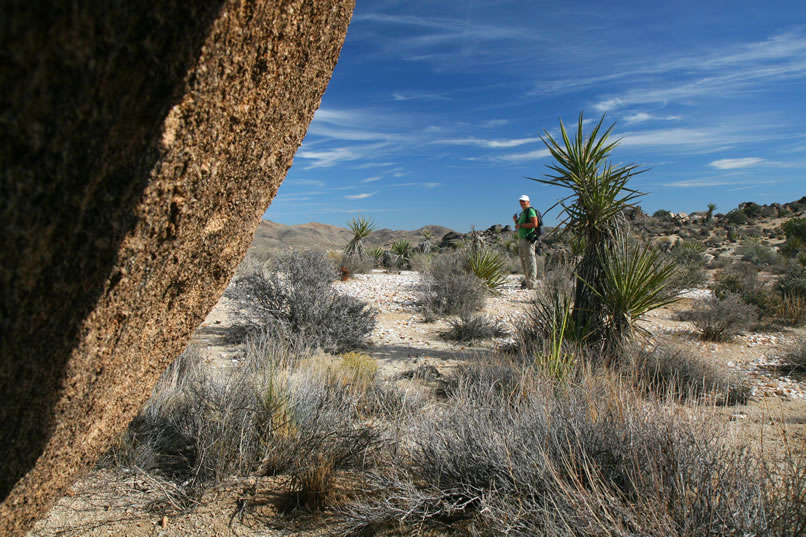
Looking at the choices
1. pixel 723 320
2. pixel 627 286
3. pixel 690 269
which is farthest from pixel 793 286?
pixel 627 286

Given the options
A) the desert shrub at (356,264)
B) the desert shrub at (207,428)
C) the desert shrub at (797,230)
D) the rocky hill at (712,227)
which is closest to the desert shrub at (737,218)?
the rocky hill at (712,227)

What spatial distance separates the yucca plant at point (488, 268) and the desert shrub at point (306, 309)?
5776 millimetres

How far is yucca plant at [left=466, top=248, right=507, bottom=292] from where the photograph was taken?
44.2ft

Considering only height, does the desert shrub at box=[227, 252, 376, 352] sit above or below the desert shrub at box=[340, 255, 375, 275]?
below

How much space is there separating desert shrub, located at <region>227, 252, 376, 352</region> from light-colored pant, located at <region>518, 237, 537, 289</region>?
6.24m

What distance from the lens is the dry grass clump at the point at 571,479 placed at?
2184mm

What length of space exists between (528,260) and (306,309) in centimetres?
777

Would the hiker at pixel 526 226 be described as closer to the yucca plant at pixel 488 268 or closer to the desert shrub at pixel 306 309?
the yucca plant at pixel 488 268

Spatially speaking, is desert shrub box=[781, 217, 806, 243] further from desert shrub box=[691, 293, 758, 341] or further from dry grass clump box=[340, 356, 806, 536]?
dry grass clump box=[340, 356, 806, 536]

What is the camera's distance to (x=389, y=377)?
6051mm

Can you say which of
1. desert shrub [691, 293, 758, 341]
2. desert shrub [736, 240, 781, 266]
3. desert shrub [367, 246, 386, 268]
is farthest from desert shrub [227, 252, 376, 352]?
desert shrub [736, 240, 781, 266]

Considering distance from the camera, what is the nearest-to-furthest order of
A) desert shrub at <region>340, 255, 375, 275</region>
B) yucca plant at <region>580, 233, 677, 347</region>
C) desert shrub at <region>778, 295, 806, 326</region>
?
yucca plant at <region>580, 233, 677, 347</region> < desert shrub at <region>778, 295, 806, 326</region> < desert shrub at <region>340, 255, 375, 275</region>

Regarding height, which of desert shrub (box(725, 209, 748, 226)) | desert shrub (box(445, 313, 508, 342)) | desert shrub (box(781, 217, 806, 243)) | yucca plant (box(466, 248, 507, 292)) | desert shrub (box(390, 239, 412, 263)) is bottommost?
desert shrub (box(445, 313, 508, 342))

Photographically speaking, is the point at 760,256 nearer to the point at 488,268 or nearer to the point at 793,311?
the point at 793,311
